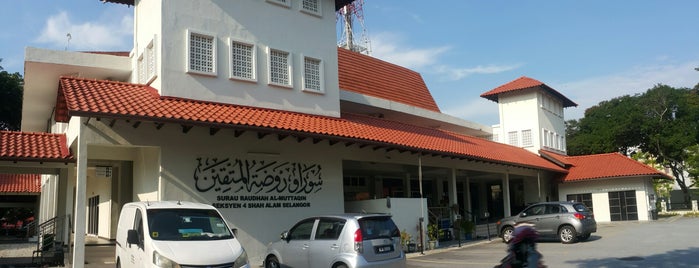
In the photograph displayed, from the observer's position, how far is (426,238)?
18562 mm

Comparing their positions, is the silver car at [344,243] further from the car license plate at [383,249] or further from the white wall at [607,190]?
the white wall at [607,190]

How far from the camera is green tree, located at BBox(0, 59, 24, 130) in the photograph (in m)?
37.0

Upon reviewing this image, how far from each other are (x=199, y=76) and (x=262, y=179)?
3.26 metres

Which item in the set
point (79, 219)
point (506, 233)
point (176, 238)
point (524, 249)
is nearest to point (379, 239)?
point (176, 238)

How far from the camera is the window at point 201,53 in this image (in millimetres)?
14492

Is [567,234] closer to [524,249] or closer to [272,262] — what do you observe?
[272,262]

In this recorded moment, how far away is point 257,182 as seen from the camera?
1502 centimetres

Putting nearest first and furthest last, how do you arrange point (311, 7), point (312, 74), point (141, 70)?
point (141, 70), point (312, 74), point (311, 7)

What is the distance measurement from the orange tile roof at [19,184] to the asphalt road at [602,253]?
22.1m

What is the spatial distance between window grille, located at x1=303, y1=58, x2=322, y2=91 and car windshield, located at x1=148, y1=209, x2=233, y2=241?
7658 millimetres

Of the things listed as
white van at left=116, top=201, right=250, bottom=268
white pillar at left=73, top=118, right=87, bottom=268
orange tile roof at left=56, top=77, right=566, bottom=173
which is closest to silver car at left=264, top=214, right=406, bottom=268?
white van at left=116, top=201, right=250, bottom=268

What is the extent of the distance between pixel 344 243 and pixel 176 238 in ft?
10.1

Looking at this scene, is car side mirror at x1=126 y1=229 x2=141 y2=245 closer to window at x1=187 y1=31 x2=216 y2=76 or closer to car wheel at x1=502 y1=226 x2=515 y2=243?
window at x1=187 y1=31 x2=216 y2=76

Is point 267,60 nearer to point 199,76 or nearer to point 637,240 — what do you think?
point 199,76
